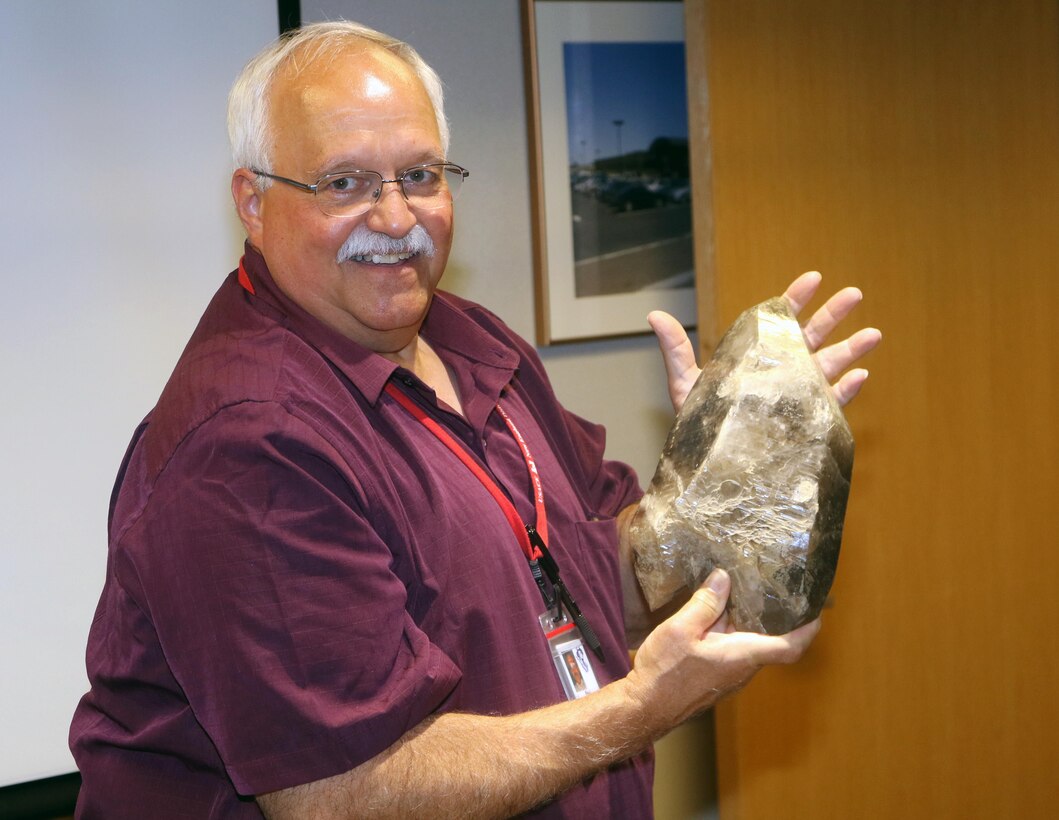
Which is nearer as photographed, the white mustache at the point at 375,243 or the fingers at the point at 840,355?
the white mustache at the point at 375,243

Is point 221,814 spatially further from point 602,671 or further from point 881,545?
point 881,545

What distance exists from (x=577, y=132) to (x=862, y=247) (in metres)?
0.67

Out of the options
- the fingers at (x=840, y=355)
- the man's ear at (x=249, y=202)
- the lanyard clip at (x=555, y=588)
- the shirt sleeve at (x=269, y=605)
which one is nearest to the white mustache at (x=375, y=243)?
the man's ear at (x=249, y=202)

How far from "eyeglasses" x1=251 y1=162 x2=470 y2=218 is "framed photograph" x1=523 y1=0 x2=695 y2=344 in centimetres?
96

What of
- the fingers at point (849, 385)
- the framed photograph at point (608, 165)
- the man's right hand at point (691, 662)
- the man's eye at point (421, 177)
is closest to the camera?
the man's right hand at point (691, 662)

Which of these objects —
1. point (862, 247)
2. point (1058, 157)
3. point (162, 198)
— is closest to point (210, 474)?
point (162, 198)

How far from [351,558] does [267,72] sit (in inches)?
24.4

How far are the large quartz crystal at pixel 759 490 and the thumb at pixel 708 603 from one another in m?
0.02

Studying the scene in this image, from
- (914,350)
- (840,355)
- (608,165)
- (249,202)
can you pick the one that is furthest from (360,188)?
(914,350)

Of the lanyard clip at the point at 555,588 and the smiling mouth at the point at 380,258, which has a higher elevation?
the smiling mouth at the point at 380,258

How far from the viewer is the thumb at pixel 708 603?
1.26 meters

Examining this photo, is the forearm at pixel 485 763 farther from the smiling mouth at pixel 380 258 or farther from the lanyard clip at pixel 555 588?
the smiling mouth at pixel 380 258

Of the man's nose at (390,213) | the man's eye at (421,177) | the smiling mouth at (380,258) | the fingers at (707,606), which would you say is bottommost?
the fingers at (707,606)

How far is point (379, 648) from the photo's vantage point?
3.64ft
